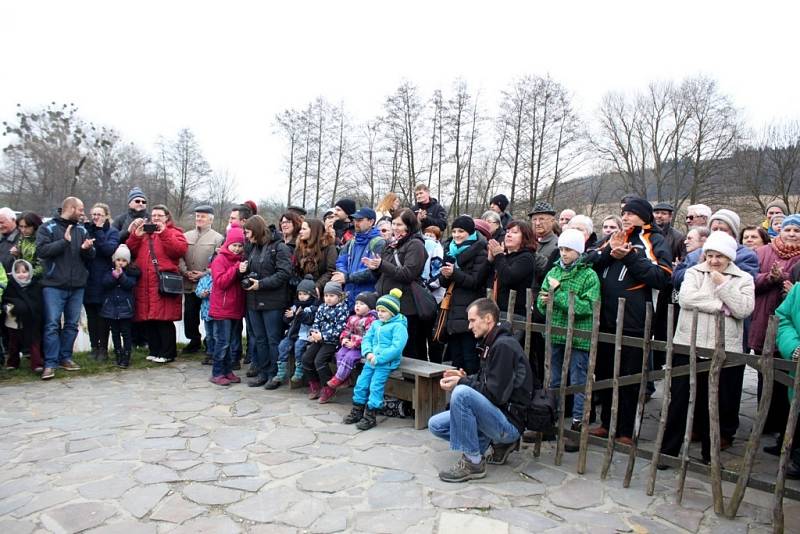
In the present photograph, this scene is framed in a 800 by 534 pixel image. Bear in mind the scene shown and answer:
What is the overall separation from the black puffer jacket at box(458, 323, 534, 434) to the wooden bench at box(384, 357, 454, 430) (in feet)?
3.67

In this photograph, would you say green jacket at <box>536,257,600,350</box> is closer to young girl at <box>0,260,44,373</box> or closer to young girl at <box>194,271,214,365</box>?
young girl at <box>194,271,214,365</box>

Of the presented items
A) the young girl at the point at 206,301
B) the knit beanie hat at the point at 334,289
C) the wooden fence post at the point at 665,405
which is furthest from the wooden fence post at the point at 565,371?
the young girl at the point at 206,301

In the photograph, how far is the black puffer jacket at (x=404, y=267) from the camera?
19.8 ft

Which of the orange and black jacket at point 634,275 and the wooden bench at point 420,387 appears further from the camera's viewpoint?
the wooden bench at point 420,387

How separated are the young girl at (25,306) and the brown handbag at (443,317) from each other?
16.7 ft

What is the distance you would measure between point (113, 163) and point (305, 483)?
43137 mm

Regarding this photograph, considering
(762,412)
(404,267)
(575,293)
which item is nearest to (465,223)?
(404,267)


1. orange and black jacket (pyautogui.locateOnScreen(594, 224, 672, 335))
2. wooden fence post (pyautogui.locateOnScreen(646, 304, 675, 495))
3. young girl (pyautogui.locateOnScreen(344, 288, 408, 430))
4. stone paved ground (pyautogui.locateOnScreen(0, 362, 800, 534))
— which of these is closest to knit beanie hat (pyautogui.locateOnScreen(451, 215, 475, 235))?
young girl (pyautogui.locateOnScreen(344, 288, 408, 430))

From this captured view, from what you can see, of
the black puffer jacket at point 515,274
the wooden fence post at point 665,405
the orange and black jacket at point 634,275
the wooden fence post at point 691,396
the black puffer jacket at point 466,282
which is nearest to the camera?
the wooden fence post at point 691,396

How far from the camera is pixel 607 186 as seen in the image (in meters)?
39.7

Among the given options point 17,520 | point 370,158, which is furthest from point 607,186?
point 17,520

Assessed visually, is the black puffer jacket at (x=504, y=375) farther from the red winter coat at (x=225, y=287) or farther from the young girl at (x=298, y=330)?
the red winter coat at (x=225, y=287)

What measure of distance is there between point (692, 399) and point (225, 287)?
5.29m

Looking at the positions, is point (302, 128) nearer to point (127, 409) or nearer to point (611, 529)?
point (127, 409)
